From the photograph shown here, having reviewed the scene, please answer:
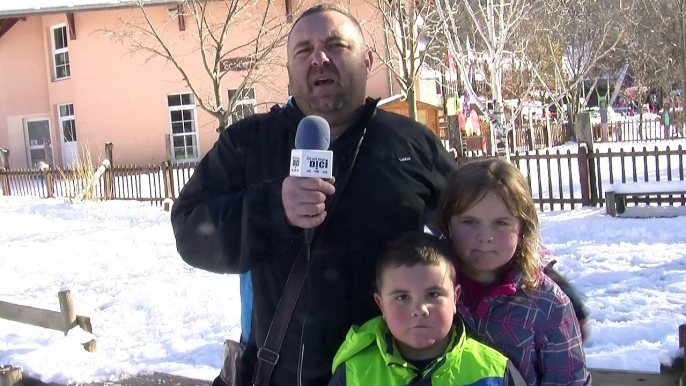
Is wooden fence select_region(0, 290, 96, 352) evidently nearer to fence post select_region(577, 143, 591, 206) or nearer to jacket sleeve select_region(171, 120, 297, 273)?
jacket sleeve select_region(171, 120, 297, 273)

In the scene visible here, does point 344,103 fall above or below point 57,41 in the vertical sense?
below

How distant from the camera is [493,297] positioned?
2.13m

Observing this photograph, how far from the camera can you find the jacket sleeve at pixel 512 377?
1.87 metres

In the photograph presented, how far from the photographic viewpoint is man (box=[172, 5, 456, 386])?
2.01 meters

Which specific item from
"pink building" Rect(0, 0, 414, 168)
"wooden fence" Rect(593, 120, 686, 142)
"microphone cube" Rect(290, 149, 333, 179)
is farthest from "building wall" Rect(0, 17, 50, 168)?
"microphone cube" Rect(290, 149, 333, 179)

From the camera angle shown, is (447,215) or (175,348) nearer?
(447,215)

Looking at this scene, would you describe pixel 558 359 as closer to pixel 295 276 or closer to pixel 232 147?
pixel 295 276

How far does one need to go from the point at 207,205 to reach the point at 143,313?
5.86 metres

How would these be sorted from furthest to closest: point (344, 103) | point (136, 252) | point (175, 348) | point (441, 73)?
point (441, 73) < point (136, 252) < point (175, 348) < point (344, 103)

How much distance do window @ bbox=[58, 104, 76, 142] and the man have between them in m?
23.5

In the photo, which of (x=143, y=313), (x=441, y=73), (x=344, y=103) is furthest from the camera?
(x=441, y=73)

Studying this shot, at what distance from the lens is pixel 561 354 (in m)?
2.05

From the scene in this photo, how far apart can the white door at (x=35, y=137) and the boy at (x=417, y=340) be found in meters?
25.4

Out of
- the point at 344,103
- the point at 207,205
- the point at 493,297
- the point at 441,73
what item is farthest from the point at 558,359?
the point at 441,73
